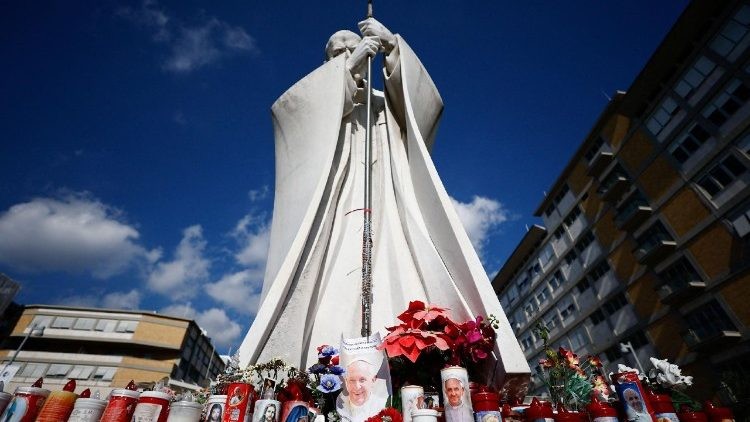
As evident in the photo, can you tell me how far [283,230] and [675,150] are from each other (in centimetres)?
1780

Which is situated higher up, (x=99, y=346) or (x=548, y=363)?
(x=99, y=346)

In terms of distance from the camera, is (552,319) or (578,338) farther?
(552,319)

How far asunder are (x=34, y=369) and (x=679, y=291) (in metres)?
41.4

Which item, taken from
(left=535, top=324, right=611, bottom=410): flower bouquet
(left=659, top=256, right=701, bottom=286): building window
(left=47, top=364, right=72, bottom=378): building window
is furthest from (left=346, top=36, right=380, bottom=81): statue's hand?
(left=47, top=364, right=72, bottom=378): building window

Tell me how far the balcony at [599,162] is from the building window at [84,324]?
126 ft

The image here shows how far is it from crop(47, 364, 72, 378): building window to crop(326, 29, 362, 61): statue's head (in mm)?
35833

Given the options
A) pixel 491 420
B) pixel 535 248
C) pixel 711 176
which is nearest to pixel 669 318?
pixel 711 176

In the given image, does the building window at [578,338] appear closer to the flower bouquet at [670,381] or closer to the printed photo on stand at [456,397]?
the flower bouquet at [670,381]

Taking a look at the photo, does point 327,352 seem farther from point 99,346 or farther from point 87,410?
point 99,346

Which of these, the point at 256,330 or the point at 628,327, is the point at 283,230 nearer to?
the point at 256,330

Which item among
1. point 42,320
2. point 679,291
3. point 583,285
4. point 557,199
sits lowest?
point 679,291

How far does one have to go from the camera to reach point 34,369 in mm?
29031

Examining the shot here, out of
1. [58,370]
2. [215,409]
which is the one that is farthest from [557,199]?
[58,370]

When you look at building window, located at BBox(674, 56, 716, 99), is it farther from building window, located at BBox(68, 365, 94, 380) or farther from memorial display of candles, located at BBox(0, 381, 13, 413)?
building window, located at BBox(68, 365, 94, 380)
